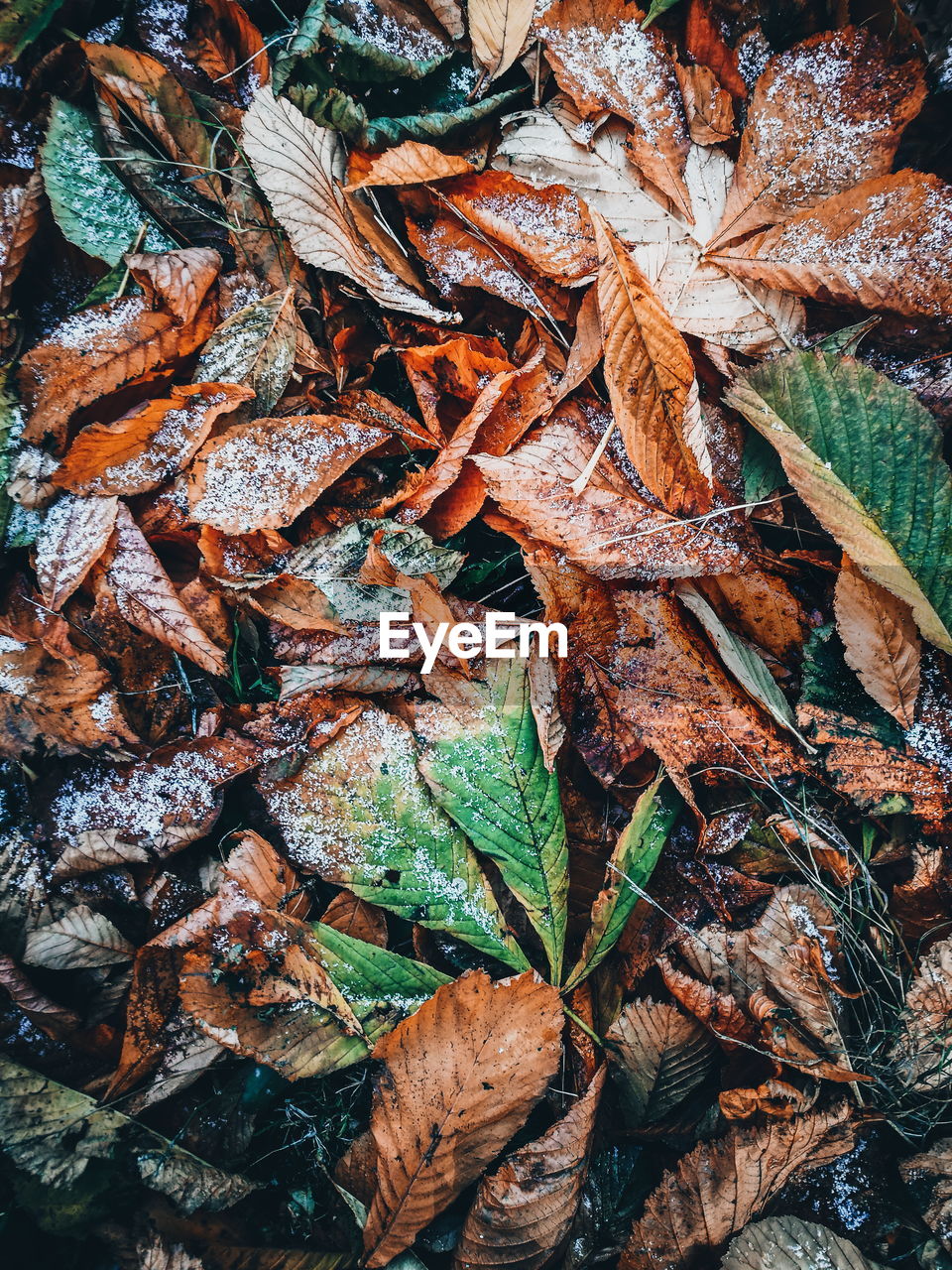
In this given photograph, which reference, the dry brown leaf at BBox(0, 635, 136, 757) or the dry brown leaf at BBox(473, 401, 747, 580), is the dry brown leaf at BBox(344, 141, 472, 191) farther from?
the dry brown leaf at BBox(0, 635, 136, 757)

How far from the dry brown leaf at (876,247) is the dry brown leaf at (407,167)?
2.26 ft

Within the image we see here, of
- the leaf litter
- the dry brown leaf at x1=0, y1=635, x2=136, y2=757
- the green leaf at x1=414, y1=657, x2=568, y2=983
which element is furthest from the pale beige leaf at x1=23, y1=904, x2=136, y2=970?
the green leaf at x1=414, y1=657, x2=568, y2=983

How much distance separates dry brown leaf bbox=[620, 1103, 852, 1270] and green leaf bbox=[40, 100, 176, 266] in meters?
2.20

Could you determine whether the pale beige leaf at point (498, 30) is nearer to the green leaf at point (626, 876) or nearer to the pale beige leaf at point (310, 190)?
the pale beige leaf at point (310, 190)

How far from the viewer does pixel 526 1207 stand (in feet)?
4.39

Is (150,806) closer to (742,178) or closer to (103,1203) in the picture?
(103,1203)

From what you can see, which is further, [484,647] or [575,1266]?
[484,647]

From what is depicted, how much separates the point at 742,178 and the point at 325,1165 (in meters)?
2.28

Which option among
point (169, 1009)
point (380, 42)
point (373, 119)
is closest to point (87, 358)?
point (373, 119)

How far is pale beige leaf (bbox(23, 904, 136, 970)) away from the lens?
146cm

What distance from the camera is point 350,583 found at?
1483 mm

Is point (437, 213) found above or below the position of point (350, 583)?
above

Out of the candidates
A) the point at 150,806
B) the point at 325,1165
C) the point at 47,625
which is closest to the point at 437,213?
the point at 47,625

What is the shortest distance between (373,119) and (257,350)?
0.57m
